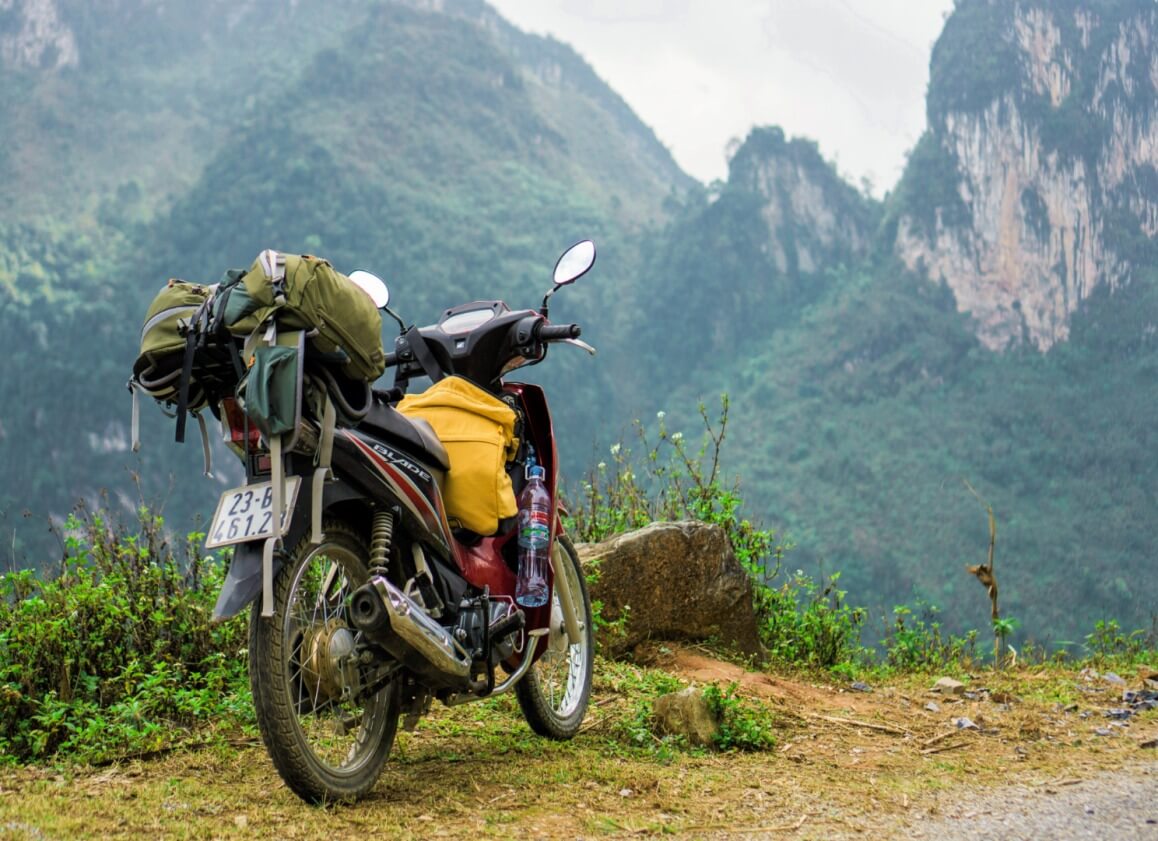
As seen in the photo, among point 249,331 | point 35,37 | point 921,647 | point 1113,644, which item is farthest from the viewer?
point 35,37

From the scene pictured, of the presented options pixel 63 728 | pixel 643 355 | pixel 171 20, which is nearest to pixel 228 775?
pixel 63 728

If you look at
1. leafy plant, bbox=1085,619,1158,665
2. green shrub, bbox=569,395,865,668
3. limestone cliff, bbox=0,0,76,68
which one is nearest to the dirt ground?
green shrub, bbox=569,395,865,668

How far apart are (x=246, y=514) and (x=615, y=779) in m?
1.43

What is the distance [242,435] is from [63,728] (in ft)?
5.80

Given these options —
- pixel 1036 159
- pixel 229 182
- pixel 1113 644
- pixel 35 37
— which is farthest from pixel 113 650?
pixel 35 37

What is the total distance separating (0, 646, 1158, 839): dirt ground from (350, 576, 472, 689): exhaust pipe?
1.26 ft

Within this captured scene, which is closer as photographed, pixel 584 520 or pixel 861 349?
pixel 584 520

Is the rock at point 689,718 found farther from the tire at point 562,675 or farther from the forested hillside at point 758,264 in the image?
the forested hillside at point 758,264

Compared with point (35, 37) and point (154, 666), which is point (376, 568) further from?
point (35, 37)

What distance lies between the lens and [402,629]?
9.98 feet

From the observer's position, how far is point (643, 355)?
8238 centimetres

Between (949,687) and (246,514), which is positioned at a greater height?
(246,514)

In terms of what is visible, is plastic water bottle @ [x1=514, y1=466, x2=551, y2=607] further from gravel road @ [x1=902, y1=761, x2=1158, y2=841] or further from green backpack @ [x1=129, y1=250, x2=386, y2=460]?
gravel road @ [x1=902, y1=761, x2=1158, y2=841]

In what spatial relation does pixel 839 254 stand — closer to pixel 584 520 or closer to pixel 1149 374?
pixel 1149 374
